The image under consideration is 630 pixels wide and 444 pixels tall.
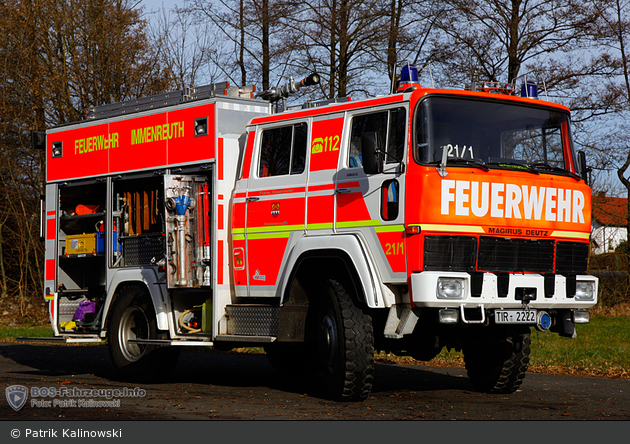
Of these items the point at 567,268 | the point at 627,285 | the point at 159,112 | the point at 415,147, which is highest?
the point at 159,112

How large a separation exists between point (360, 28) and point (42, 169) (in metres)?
10.9

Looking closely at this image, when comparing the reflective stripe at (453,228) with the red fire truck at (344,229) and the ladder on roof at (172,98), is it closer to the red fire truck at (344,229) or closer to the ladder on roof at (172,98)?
the red fire truck at (344,229)

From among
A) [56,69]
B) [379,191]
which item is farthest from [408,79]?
[56,69]

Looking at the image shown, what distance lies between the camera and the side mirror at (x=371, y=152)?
26.7 feet

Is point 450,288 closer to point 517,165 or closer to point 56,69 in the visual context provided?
point 517,165

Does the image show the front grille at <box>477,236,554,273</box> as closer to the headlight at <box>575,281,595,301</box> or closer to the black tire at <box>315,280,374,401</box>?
the headlight at <box>575,281,595,301</box>

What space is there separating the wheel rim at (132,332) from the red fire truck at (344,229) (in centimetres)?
3

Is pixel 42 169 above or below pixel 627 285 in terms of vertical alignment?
above

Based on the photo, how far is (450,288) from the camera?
26.1 ft

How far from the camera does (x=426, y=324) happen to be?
8.63 m

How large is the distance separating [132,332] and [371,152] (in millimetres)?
4652
